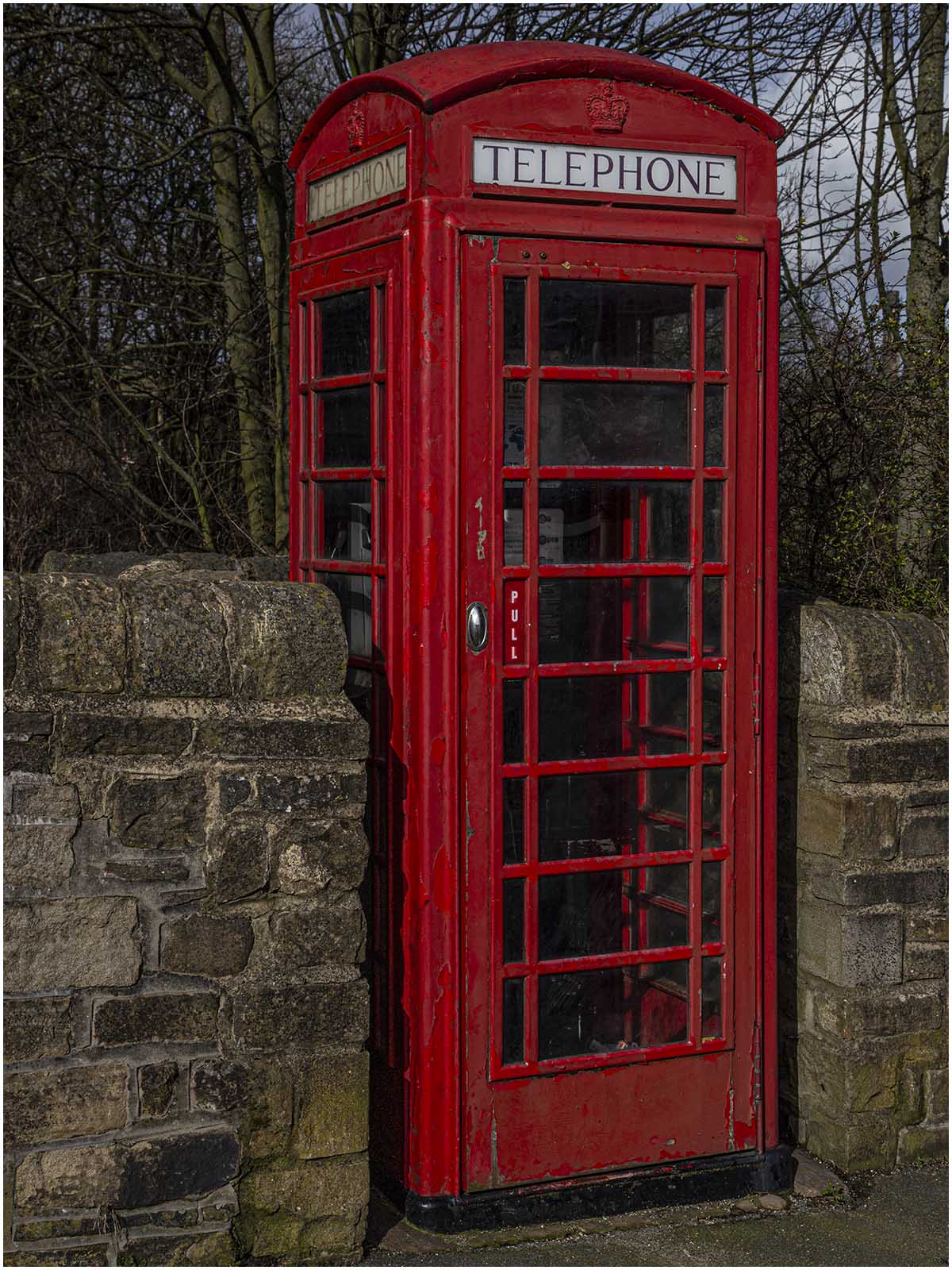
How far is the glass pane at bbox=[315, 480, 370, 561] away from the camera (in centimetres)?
414

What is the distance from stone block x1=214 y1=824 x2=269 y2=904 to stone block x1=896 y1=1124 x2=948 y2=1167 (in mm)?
2202

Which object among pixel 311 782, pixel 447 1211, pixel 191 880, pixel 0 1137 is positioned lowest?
pixel 447 1211

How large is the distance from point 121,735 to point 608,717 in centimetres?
132

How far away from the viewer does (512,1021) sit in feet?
12.8

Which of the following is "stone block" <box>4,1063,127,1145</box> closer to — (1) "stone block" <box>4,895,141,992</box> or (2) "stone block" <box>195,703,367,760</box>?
(1) "stone block" <box>4,895,141,992</box>

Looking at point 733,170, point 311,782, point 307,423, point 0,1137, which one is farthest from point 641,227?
point 0,1137

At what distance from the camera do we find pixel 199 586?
3.54m

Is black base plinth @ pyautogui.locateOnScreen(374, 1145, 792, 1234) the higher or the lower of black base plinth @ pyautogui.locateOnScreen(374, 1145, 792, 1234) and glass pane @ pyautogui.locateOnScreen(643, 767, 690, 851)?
the lower

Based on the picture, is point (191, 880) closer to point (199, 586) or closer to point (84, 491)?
point (199, 586)

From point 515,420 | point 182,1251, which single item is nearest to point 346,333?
point 515,420

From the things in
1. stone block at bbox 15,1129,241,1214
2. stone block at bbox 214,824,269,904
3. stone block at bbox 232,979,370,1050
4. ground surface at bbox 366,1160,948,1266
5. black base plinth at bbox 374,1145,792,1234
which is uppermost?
stone block at bbox 214,824,269,904

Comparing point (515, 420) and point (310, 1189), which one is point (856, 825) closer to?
point (515, 420)

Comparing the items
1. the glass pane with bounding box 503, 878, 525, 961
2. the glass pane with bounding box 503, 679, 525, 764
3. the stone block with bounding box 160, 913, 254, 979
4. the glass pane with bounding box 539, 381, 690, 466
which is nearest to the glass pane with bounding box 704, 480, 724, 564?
the glass pane with bounding box 539, 381, 690, 466

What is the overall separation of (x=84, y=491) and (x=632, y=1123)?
8123mm
